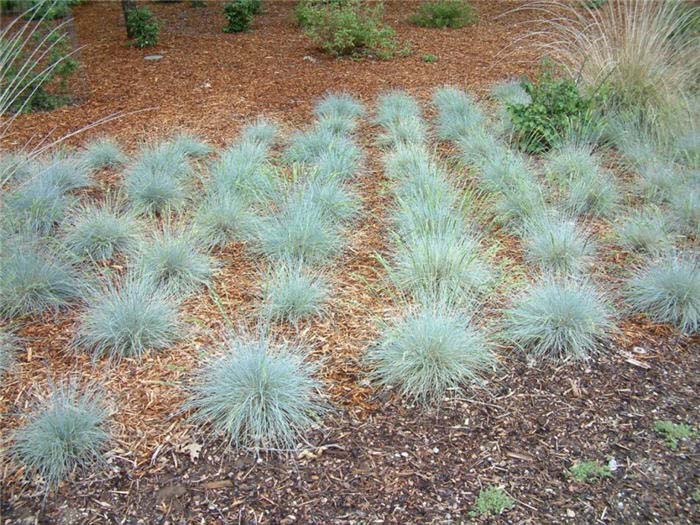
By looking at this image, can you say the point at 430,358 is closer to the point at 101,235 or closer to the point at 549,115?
the point at 101,235

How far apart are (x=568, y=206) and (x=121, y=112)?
3974mm

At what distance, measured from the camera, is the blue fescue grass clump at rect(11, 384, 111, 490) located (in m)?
2.24

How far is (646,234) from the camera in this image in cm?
360

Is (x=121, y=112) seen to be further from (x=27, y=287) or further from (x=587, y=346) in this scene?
(x=587, y=346)

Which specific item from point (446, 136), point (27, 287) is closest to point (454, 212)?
point (446, 136)

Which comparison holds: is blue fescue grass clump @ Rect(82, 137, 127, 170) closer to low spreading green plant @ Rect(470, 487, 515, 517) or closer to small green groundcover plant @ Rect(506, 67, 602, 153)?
small green groundcover plant @ Rect(506, 67, 602, 153)

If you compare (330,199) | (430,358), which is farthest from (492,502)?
(330,199)

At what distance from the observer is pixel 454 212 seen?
12.7 feet

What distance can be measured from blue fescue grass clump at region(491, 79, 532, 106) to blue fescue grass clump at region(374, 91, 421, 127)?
749 millimetres

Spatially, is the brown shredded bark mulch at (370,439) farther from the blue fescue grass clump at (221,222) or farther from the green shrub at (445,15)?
the green shrub at (445,15)

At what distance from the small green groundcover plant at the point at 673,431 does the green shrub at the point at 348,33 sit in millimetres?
5864

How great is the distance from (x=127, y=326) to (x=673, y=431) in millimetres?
2216

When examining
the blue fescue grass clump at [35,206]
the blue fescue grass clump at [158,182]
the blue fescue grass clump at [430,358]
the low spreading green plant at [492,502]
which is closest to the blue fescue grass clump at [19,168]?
the blue fescue grass clump at [35,206]

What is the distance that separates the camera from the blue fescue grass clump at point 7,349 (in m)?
2.76
